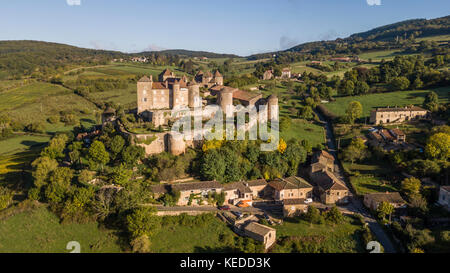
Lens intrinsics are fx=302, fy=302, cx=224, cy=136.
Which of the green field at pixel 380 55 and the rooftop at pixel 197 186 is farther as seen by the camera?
the green field at pixel 380 55

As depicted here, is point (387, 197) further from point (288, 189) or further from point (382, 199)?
point (288, 189)

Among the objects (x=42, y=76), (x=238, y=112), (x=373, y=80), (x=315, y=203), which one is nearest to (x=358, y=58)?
(x=373, y=80)

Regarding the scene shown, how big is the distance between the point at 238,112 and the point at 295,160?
419 inches

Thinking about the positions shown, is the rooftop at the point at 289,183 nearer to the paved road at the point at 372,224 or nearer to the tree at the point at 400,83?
the paved road at the point at 372,224

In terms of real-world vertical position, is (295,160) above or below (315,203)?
above

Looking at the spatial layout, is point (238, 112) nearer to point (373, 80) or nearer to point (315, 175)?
Answer: point (315, 175)

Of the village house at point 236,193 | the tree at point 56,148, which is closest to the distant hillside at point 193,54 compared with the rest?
the tree at point 56,148

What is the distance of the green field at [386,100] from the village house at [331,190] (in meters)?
21.3

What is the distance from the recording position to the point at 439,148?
1336 inches

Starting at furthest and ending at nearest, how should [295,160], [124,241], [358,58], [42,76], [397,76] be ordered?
[358,58], [42,76], [397,76], [295,160], [124,241]

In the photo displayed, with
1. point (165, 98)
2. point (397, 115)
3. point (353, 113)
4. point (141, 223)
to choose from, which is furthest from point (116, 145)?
point (397, 115)

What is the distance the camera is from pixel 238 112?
42188mm

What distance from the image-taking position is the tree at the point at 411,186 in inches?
1175

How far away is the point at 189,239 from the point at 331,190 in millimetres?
15322
